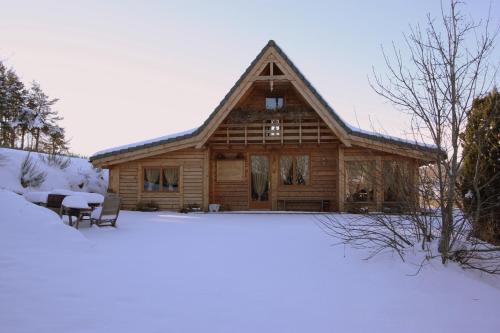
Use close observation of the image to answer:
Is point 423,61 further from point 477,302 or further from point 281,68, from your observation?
point 281,68

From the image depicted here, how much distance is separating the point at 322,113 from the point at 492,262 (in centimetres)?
986

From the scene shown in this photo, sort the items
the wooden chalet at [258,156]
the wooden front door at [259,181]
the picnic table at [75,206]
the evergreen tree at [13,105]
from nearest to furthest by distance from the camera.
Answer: the picnic table at [75,206]
the wooden chalet at [258,156]
the wooden front door at [259,181]
the evergreen tree at [13,105]

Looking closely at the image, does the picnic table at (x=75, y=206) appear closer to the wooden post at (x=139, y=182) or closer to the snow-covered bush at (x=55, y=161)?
→ the wooden post at (x=139, y=182)

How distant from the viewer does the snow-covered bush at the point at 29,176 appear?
1750cm

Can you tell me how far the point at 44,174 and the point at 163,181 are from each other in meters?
7.46

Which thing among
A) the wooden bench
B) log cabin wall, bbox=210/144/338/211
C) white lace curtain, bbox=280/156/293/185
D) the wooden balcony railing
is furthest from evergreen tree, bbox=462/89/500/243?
white lace curtain, bbox=280/156/293/185

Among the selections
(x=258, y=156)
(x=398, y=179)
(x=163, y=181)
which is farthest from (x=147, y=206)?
(x=398, y=179)

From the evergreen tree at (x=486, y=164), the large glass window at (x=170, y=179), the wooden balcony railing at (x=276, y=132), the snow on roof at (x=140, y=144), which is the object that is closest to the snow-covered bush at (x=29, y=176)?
the snow on roof at (x=140, y=144)

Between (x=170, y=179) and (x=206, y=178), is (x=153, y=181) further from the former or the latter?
(x=206, y=178)

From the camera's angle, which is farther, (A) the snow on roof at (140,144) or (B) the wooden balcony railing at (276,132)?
(A) the snow on roof at (140,144)

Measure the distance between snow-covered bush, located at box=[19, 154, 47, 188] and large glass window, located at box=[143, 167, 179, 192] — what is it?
6054 millimetres

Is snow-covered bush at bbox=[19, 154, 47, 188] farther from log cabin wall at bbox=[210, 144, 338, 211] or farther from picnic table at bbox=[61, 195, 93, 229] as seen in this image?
picnic table at bbox=[61, 195, 93, 229]

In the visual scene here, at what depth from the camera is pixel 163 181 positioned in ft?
52.0

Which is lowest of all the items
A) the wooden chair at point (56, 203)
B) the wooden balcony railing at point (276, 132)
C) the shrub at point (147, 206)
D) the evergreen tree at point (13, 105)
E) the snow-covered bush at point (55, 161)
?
the shrub at point (147, 206)
